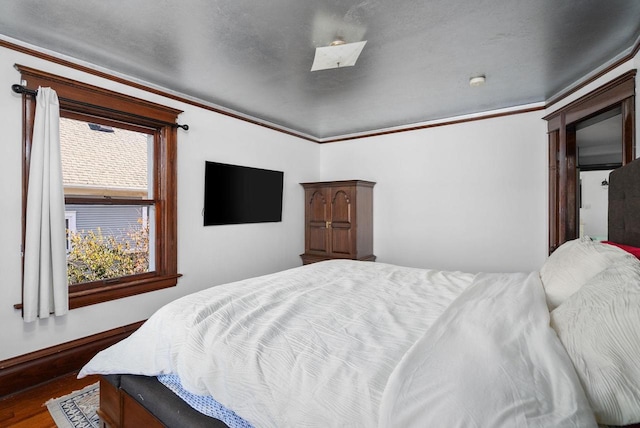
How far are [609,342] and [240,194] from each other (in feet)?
11.3

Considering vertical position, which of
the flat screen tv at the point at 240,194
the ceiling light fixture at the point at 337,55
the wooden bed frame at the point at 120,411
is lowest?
the wooden bed frame at the point at 120,411

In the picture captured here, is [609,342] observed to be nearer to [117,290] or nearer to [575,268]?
[575,268]

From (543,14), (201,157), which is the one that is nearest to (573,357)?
(543,14)

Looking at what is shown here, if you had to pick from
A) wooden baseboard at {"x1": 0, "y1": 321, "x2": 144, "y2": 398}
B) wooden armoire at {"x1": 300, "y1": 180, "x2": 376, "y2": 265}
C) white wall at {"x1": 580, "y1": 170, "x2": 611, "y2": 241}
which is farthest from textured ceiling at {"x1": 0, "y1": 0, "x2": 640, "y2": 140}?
white wall at {"x1": 580, "y1": 170, "x2": 611, "y2": 241}

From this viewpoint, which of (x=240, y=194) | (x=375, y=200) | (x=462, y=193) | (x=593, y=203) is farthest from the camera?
(x=593, y=203)

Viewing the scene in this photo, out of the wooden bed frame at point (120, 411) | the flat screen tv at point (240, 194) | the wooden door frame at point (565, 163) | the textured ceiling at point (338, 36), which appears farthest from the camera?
the flat screen tv at point (240, 194)

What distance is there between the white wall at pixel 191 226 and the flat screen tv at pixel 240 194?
3.3 inches

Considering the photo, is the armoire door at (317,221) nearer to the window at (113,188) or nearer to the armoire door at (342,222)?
the armoire door at (342,222)

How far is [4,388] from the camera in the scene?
6.97 feet

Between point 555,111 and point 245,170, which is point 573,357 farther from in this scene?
point 245,170

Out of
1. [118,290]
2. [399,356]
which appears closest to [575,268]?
[399,356]

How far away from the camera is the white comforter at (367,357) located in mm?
776

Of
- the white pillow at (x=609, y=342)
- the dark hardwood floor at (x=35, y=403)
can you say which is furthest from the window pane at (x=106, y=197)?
the white pillow at (x=609, y=342)

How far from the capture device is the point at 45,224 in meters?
2.26
